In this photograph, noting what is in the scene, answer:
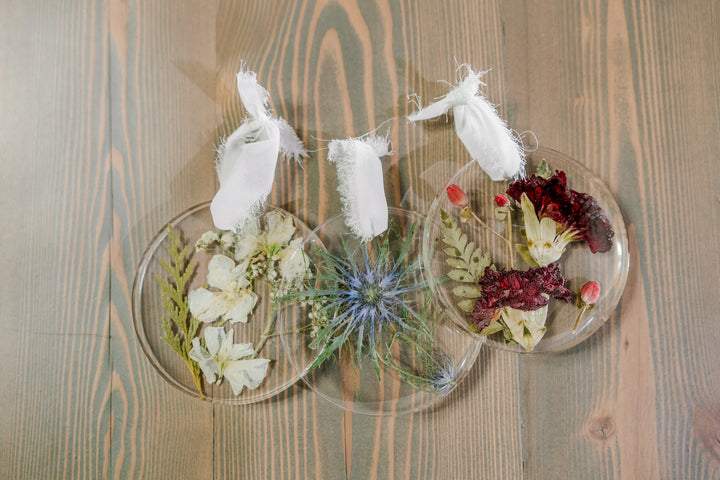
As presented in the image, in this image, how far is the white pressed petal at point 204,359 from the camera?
2.72 ft

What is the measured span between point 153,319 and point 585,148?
813 mm

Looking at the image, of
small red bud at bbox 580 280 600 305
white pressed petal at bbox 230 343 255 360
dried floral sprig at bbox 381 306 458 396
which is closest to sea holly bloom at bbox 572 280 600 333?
small red bud at bbox 580 280 600 305

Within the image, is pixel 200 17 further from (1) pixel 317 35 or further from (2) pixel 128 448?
(2) pixel 128 448

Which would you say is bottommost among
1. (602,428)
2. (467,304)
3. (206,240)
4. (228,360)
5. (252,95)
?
(602,428)

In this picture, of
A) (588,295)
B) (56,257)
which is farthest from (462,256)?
(56,257)

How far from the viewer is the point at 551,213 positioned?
29.4 inches

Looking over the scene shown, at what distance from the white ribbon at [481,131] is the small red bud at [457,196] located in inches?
2.1

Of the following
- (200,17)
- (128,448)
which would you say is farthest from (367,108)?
(128,448)

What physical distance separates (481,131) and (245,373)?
0.56 m

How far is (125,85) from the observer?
89cm

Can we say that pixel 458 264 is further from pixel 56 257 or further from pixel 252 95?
pixel 56 257

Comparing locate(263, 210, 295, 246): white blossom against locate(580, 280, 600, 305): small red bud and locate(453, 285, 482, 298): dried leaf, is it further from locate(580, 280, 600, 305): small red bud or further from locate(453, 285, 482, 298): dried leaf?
locate(580, 280, 600, 305): small red bud

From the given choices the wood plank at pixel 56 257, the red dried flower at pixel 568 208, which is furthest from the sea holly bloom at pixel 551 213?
the wood plank at pixel 56 257

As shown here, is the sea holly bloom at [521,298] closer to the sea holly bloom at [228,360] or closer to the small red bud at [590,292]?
the small red bud at [590,292]
